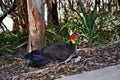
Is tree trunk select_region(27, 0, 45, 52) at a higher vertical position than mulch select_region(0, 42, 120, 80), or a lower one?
higher

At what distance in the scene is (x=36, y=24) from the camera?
7188mm

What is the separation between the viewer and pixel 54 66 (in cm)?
645

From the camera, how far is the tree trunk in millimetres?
7098

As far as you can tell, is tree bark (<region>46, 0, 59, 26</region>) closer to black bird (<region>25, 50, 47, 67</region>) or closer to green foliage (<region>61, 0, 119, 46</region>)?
green foliage (<region>61, 0, 119, 46</region>)

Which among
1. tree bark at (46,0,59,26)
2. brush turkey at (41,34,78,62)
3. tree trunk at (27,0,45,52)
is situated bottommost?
tree bark at (46,0,59,26)

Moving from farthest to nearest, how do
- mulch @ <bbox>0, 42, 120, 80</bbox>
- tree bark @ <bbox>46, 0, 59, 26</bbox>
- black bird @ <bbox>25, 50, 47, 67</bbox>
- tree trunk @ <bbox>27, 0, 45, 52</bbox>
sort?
1. tree bark @ <bbox>46, 0, 59, 26</bbox>
2. tree trunk @ <bbox>27, 0, 45, 52</bbox>
3. black bird @ <bbox>25, 50, 47, 67</bbox>
4. mulch @ <bbox>0, 42, 120, 80</bbox>

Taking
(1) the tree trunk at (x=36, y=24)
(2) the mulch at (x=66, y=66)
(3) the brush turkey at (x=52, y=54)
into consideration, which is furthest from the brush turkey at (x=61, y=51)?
(1) the tree trunk at (x=36, y=24)

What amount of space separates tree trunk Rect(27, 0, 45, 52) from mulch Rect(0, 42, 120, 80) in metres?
0.54

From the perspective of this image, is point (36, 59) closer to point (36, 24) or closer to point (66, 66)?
point (66, 66)

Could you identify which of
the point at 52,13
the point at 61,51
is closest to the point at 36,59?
the point at 61,51

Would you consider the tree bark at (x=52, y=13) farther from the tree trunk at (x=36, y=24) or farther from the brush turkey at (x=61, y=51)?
the brush turkey at (x=61, y=51)

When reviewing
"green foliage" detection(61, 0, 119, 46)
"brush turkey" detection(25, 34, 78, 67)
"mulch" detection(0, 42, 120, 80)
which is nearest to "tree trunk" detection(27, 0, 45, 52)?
"mulch" detection(0, 42, 120, 80)

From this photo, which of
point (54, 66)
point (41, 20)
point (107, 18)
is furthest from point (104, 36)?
point (54, 66)

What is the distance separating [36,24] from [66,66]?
1.31m
